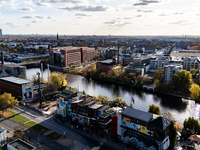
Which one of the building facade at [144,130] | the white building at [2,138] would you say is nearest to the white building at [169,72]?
the building facade at [144,130]

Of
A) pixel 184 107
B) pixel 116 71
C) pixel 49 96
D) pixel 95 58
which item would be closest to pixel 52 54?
pixel 95 58

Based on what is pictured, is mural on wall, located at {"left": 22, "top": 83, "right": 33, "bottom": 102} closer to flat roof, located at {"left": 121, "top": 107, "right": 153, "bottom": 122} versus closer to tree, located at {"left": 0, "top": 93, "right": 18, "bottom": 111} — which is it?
tree, located at {"left": 0, "top": 93, "right": 18, "bottom": 111}

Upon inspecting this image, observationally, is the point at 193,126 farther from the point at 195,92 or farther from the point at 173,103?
the point at 195,92

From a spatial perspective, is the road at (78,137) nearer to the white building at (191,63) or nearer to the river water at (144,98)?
the river water at (144,98)

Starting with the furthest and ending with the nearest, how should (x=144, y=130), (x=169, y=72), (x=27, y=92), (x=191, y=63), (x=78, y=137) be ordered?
(x=191, y=63)
(x=169, y=72)
(x=27, y=92)
(x=78, y=137)
(x=144, y=130)

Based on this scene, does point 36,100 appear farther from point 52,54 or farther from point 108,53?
point 108,53

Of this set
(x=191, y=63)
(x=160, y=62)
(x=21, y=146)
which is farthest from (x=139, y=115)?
(x=191, y=63)
